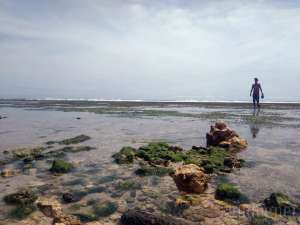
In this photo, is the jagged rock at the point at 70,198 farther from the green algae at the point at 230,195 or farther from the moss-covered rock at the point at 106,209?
the green algae at the point at 230,195

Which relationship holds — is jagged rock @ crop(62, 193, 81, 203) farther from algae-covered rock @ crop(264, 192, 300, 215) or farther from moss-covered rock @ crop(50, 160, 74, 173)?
algae-covered rock @ crop(264, 192, 300, 215)

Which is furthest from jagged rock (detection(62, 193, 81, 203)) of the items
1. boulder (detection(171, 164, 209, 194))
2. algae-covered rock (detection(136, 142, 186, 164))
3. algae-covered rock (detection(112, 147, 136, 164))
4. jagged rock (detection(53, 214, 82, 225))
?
algae-covered rock (detection(136, 142, 186, 164))

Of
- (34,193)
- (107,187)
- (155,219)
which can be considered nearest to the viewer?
(155,219)

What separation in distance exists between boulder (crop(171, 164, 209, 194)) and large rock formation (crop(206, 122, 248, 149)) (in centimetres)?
637

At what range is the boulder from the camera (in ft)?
29.0

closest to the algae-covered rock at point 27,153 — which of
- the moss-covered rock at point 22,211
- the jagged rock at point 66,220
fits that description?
the moss-covered rock at point 22,211

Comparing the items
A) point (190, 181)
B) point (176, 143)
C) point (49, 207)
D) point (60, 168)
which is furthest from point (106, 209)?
point (176, 143)

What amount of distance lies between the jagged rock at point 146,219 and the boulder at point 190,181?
2235 mm

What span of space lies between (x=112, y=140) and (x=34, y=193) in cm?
917

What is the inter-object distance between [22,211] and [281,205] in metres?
5.95

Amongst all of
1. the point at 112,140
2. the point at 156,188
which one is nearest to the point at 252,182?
the point at 156,188

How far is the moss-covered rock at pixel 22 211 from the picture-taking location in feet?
24.5

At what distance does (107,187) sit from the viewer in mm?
9523

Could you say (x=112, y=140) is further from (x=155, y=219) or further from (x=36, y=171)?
(x=155, y=219)
